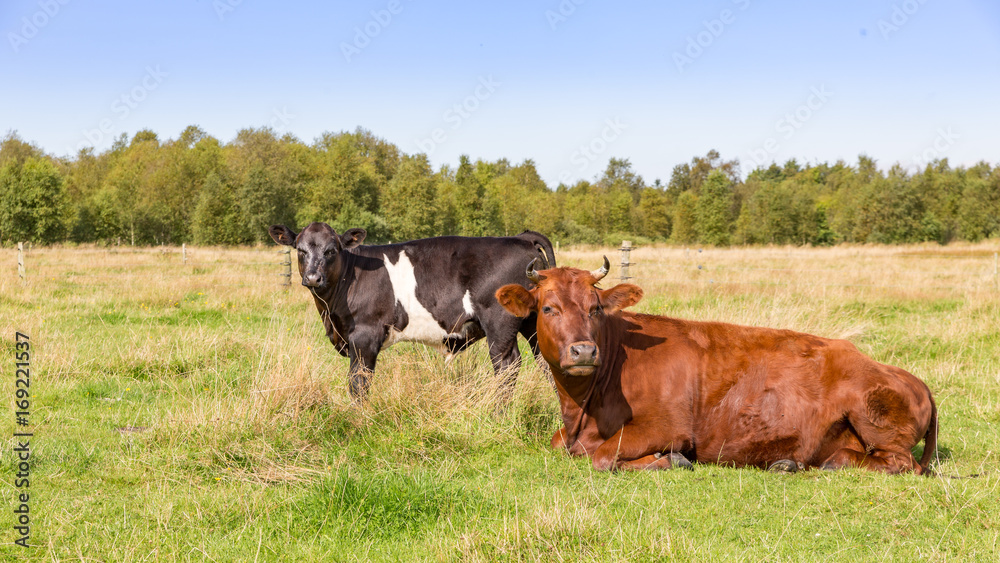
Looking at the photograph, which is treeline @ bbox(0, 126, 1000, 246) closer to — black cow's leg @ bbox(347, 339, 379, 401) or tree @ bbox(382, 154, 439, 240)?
tree @ bbox(382, 154, 439, 240)

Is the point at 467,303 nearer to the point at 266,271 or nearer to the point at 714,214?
the point at 266,271

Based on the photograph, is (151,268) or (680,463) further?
(151,268)

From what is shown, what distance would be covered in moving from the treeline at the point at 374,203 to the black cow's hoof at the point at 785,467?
4530 centimetres

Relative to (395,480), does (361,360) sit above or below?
above

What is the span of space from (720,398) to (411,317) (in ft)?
10.7

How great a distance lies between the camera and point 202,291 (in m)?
14.9

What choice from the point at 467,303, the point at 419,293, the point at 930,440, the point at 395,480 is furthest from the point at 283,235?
the point at 930,440

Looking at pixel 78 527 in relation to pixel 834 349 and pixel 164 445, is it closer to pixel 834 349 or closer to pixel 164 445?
pixel 164 445

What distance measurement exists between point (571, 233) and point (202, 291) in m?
47.1

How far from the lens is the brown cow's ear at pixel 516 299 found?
5.28 m

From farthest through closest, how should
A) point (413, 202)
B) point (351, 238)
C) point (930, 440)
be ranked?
point (413, 202) → point (351, 238) → point (930, 440)

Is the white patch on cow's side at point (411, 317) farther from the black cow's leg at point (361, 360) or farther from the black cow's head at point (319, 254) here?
the black cow's head at point (319, 254)

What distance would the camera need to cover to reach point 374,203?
58500 mm

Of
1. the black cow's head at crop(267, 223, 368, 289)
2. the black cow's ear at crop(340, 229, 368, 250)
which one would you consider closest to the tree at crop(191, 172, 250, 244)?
the black cow's ear at crop(340, 229, 368, 250)
